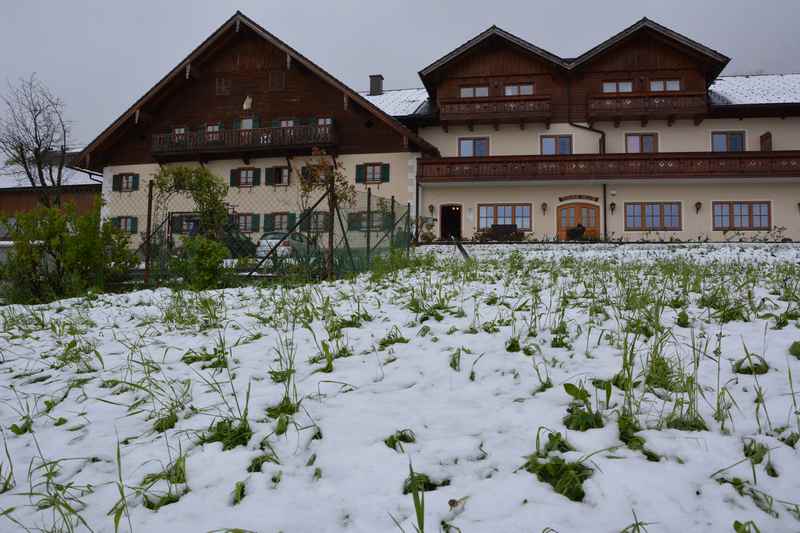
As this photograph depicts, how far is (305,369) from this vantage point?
3.19 m

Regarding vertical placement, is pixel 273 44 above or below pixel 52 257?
above

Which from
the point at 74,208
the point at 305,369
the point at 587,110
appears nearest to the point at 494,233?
the point at 587,110

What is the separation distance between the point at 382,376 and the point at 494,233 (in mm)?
18861

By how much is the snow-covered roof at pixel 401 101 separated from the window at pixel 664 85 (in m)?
10.7

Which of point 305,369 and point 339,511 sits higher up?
point 305,369

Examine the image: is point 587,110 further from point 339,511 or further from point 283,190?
point 339,511

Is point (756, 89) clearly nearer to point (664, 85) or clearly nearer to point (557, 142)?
point (664, 85)

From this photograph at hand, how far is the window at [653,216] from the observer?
73.4ft

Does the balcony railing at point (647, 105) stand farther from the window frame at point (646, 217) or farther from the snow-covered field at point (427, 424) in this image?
the snow-covered field at point (427, 424)

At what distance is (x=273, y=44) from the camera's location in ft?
79.8

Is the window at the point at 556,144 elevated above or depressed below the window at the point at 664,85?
below

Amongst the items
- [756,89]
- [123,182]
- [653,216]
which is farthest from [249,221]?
[756,89]

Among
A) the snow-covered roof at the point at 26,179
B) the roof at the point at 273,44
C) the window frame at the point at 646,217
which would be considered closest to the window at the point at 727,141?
the window frame at the point at 646,217

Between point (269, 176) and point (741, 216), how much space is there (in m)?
21.9
